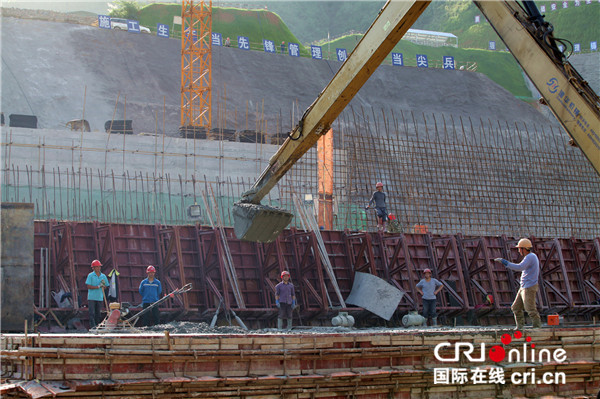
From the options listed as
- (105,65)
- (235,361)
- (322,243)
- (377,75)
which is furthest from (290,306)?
(377,75)

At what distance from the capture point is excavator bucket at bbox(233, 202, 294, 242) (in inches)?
515

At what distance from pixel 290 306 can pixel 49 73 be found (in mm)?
34793

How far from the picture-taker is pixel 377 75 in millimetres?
56969

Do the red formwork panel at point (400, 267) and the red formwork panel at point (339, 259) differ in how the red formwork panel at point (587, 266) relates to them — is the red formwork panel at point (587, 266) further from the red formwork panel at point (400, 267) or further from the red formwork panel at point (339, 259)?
the red formwork panel at point (339, 259)

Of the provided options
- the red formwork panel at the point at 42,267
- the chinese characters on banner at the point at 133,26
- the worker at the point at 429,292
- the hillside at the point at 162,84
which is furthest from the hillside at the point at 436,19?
the red formwork panel at the point at 42,267

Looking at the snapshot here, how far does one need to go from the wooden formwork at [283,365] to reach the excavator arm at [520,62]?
341cm

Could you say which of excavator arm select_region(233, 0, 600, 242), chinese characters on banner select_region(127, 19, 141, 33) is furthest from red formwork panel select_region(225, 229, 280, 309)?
chinese characters on banner select_region(127, 19, 141, 33)

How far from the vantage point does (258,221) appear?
1309 cm

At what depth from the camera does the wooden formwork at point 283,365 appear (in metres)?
7.98

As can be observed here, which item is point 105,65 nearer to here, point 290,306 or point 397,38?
point 290,306

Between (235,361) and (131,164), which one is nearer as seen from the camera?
(235,361)

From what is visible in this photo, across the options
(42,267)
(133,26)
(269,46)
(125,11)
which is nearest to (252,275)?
(42,267)

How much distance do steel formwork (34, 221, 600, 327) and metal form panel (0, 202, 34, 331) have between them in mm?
1618

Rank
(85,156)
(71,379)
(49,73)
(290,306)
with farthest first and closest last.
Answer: (49,73) < (85,156) < (290,306) < (71,379)
